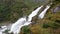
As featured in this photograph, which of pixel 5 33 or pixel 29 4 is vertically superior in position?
pixel 29 4

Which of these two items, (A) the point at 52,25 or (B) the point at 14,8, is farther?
(B) the point at 14,8

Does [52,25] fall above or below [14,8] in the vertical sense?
below

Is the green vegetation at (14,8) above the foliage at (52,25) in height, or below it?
above

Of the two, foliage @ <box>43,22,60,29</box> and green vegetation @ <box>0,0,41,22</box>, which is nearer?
foliage @ <box>43,22,60,29</box>

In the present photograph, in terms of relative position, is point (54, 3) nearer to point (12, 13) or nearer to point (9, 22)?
point (9, 22)

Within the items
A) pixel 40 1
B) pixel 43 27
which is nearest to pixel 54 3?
pixel 43 27

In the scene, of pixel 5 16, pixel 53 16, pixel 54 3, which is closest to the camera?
pixel 53 16

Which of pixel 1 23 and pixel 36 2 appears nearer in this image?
pixel 1 23

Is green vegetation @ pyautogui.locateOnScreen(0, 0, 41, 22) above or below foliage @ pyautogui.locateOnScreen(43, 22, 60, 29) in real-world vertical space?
above

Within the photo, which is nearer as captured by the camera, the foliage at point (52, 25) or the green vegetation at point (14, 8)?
the foliage at point (52, 25)

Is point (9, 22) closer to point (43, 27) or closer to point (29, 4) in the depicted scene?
point (29, 4)

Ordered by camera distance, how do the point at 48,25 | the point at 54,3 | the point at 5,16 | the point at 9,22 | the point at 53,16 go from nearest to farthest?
1. the point at 48,25
2. the point at 53,16
3. the point at 54,3
4. the point at 9,22
5. the point at 5,16
